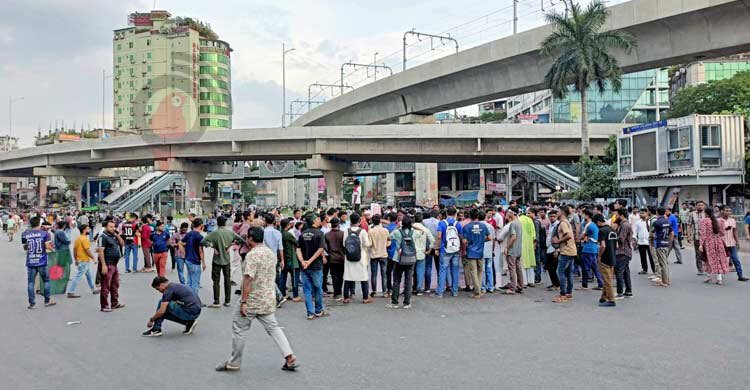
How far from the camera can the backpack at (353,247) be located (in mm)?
10969

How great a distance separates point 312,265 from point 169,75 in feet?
333

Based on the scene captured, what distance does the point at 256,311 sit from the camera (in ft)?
22.0

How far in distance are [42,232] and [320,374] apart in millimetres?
7231

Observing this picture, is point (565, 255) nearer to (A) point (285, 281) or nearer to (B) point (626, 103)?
(A) point (285, 281)

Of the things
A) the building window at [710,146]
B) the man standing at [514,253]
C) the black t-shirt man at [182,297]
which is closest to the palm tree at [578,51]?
the building window at [710,146]

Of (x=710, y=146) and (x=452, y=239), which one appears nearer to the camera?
(x=452, y=239)

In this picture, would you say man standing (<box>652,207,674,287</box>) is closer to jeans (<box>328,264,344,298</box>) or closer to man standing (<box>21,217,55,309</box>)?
jeans (<box>328,264,344,298</box>)

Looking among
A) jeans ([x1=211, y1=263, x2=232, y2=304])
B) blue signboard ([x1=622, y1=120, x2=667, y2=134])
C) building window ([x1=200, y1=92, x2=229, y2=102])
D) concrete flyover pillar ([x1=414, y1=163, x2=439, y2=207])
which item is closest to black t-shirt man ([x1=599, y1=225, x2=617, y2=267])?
jeans ([x1=211, y1=263, x2=232, y2=304])

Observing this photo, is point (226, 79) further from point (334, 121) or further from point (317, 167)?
point (317, 167)

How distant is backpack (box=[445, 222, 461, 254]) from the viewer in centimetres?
1157

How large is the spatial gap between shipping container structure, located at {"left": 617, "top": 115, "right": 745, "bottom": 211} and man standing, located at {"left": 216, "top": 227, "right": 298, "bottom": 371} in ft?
77.9

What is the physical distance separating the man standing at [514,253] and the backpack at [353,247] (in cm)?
315

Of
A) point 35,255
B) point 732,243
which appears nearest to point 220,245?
point 35,255

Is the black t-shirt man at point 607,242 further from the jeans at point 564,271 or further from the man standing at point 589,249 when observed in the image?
the jeans at point 564,271
